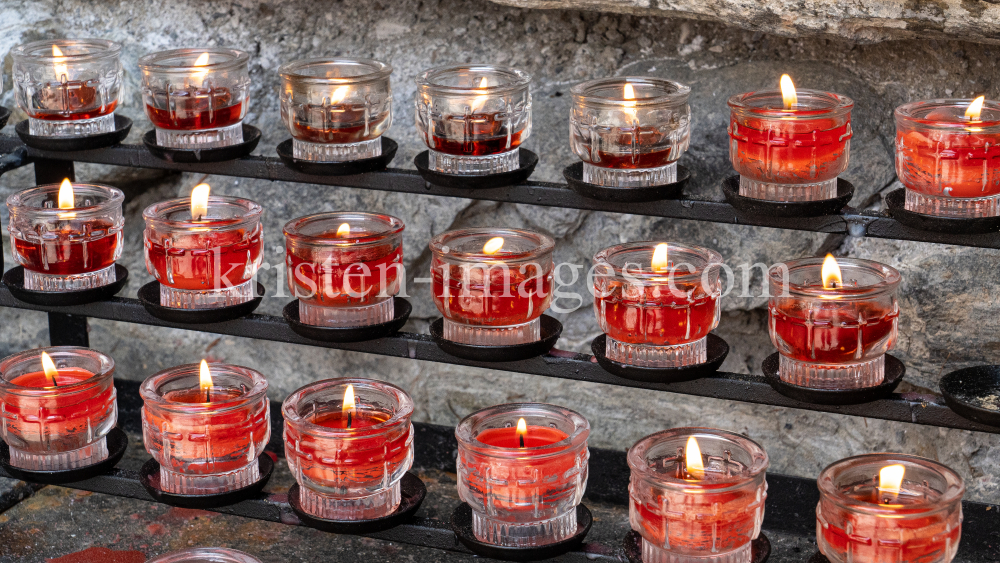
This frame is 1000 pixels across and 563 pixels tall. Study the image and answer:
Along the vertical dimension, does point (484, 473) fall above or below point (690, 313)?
below

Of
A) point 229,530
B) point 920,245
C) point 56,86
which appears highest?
point 56,86

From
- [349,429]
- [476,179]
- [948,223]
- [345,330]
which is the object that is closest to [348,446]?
[349,429]

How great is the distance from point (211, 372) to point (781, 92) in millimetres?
821

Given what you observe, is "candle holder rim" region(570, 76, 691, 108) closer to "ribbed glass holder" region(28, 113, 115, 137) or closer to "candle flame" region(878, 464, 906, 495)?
"candle flame" region(878, 464, 906, 495)

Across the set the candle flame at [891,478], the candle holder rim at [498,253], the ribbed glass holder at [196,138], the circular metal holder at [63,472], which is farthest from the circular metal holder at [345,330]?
the candle flame at [891,478]

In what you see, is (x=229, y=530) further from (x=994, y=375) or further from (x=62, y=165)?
(x=994, y=375)

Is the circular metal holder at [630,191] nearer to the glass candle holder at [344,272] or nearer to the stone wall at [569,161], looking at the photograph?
the glass candle holder at [344,272]

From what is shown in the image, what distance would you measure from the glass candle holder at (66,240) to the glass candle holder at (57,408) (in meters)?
0.12

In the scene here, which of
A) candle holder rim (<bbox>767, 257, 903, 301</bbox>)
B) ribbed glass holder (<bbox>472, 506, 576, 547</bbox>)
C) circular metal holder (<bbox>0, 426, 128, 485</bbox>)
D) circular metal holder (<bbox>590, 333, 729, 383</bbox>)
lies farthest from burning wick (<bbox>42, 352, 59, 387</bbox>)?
candle holder rim (<bbox>767, 257, 903, 301</bbox>)

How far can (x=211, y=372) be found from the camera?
1.66 m

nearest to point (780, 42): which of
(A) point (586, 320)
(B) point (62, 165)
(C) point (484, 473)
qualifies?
(A) point (586, 320)

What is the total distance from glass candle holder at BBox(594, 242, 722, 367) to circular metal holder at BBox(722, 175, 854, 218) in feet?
0.23

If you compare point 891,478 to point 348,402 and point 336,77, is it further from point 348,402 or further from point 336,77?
point 336,77

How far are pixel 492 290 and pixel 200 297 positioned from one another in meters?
0.40
